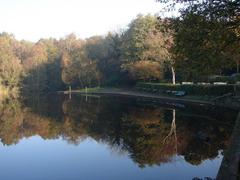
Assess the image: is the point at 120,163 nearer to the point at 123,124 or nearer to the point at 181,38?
the point at 181,38

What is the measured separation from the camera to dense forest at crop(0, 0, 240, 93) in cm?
1440

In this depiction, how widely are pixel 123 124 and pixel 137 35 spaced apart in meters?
43.6

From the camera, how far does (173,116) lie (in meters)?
30.5

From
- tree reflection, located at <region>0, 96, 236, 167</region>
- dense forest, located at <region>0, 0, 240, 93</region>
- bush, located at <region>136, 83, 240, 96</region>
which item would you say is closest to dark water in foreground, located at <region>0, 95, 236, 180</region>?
tree reflection, located at <region>0, 96, 236, 167</region>

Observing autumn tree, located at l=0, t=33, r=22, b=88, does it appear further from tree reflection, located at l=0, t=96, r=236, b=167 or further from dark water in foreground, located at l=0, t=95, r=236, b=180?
dark water in foreground, located at l=0, t=95, r=236, b=180

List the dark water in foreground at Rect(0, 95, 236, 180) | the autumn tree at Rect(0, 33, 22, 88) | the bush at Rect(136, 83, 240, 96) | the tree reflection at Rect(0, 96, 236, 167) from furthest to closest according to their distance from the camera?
the autumn tree at Rect(0, 33, 22, 88)
the bush at Rect(136, 83, 240, 96)
the tree reflection at Rect(0, 96, 236, 167)
the dark water in foreground at Rect(0, 95, 236, 180)

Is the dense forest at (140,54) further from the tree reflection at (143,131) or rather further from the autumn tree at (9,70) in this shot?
the tree reflection at (143,131)

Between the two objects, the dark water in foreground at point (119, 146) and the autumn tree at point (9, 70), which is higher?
the autumn tree at point (9, 70)

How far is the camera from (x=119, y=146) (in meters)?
20.4

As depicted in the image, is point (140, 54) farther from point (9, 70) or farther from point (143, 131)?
point (143, 131)

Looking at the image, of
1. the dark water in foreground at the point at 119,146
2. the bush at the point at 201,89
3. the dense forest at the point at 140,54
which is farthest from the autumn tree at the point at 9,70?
the dark water in foreground at the point at 119,146

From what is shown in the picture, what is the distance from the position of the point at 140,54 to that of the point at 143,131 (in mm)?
42755

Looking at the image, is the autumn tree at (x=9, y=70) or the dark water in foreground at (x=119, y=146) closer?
the dark water in foreground at (x=119, y=146)

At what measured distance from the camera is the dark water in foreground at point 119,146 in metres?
15.6
